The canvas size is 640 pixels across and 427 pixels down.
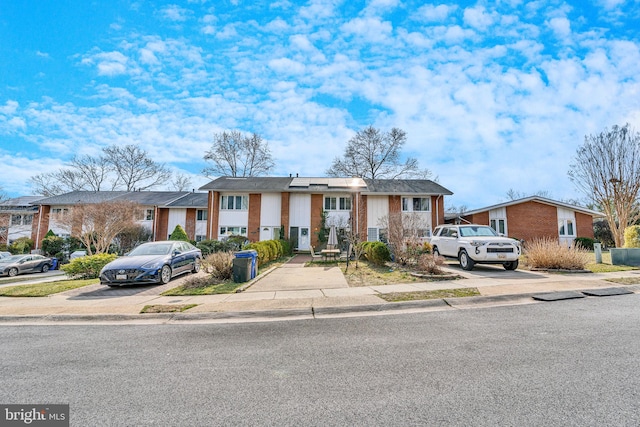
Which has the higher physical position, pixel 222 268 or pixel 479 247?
pixel 479 247

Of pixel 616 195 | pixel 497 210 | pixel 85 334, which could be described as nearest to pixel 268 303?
pixel 85 334

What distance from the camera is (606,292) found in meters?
7.93

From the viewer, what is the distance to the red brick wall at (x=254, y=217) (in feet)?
90.6

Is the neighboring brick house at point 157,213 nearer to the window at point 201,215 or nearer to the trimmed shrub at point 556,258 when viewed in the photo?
the window at point 201,215

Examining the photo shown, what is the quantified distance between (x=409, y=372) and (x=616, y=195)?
20.8 meters

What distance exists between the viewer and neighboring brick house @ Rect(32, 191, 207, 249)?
30.7m

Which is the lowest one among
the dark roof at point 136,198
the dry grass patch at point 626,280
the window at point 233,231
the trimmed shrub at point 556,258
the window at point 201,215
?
the dry grass patch at point 626,280

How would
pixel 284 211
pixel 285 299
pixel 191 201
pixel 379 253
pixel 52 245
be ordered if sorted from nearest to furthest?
1. pixel 285 299
2. pixel 379 253
3. pixel 284 211
4. pixel 52 245
5. pixel 191 201

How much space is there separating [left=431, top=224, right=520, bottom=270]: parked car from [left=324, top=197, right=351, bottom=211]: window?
47.1ft

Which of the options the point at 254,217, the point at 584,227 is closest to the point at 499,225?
the point at 584,227

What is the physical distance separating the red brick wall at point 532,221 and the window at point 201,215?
92.2ft

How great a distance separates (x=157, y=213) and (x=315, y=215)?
16781 mm

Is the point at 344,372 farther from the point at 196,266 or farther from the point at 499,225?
the point at 499,225

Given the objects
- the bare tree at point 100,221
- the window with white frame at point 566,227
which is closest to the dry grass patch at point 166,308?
the bare tree at point 100,221
